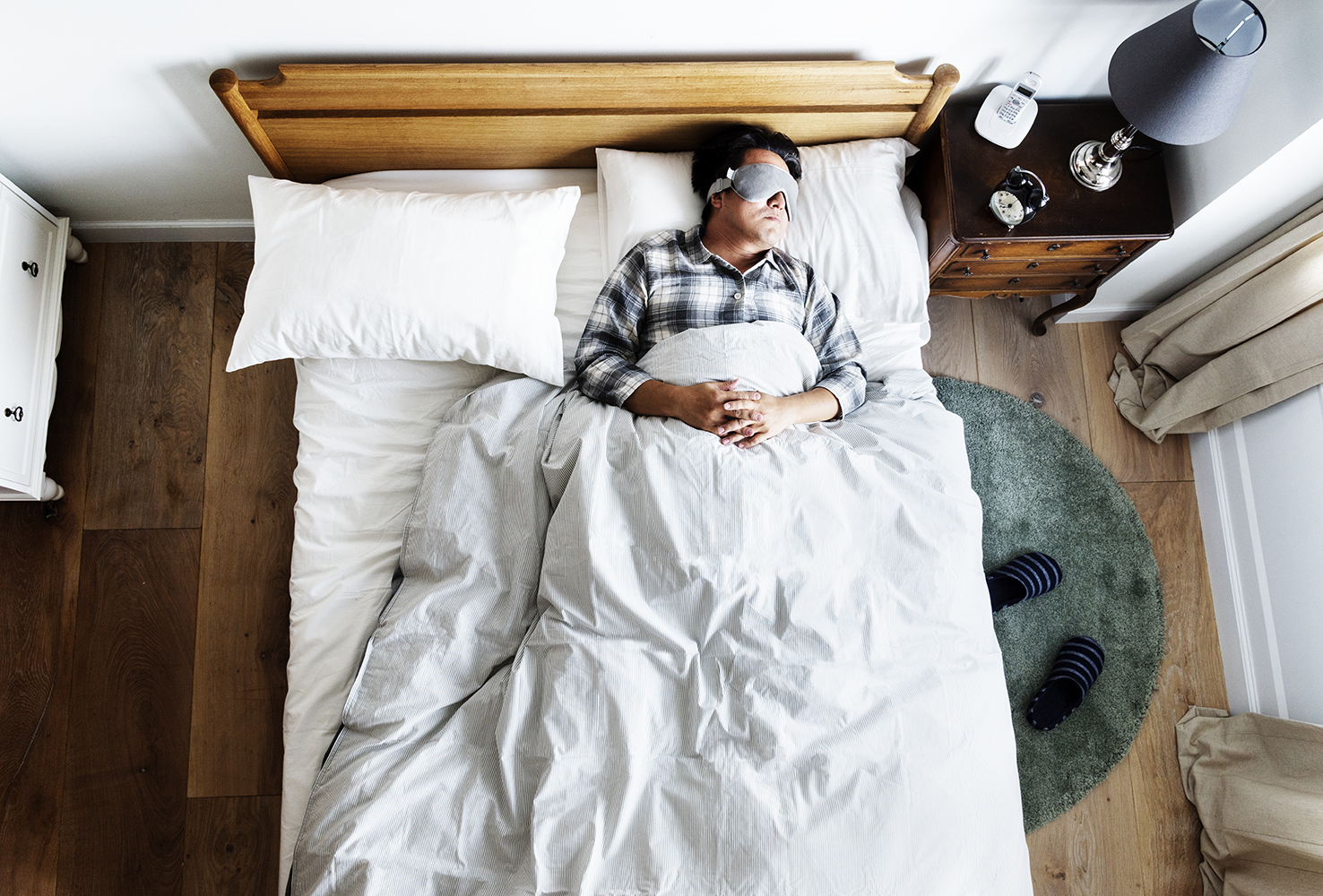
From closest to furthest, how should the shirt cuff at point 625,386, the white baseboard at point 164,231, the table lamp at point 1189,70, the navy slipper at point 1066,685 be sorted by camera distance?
the table lamp at point 1189,70
the shirt cuff at point 625,386
the navy slipper at point 1066,685
the white baseboard at point 164,231

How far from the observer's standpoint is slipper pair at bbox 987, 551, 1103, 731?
1.77 meters

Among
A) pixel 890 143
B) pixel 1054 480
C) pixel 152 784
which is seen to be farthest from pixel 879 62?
pixel 152 784

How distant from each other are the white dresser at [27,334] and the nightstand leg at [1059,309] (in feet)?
7.82

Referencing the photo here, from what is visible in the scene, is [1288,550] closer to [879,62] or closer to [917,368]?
[917,368]

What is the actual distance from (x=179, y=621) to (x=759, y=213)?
1580 mm

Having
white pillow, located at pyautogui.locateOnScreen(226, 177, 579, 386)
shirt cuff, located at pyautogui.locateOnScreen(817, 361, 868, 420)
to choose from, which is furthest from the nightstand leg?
white pillow, located at pyautogui.locateOnScreen(226, 177, 579, 386)

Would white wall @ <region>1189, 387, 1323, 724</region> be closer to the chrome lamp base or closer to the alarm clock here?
the chrome lamp base

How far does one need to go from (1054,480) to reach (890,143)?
94cm

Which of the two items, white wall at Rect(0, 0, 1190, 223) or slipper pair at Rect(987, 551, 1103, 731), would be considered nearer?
white wall at Rect(0, 0, 1190, 223)

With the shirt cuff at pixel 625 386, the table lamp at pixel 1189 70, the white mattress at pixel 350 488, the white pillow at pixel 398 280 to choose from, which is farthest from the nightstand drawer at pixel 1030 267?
the white pillow at pixel 398 280

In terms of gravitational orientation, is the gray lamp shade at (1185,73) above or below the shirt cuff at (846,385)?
above

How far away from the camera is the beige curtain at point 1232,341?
5.15 ft

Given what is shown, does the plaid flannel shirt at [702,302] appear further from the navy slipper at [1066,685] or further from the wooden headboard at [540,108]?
the navy slipper at [1066,685]

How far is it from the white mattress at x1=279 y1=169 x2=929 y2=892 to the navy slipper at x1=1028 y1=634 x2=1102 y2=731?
81cm
